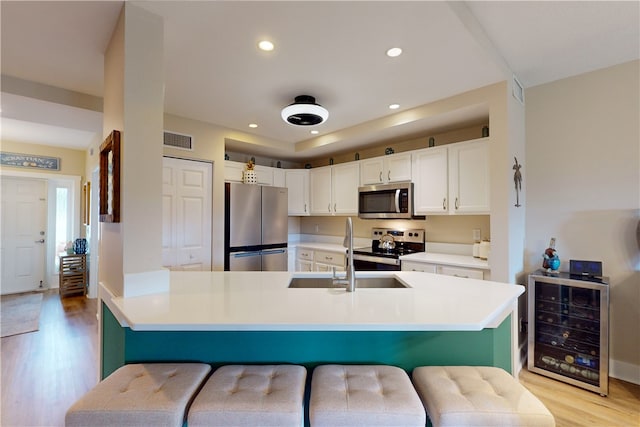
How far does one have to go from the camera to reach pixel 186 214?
3.39 meters

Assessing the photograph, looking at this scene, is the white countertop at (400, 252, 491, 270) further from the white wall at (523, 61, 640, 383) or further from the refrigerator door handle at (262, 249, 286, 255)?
the refrigerator door handle at (262, 249, 286, 255)

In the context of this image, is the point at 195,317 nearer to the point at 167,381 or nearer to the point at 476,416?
the point at 167,381

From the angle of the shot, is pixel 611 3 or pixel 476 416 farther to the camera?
pixel 611 3

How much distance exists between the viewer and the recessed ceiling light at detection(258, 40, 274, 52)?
1.94m

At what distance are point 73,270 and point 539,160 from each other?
694 centimetres

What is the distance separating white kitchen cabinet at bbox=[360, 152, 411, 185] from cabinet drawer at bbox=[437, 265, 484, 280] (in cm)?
114

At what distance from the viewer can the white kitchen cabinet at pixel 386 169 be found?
3.57 meters

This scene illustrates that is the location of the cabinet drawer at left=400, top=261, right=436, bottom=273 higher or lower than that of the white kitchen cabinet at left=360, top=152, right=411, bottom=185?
lower

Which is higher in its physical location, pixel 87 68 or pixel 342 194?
pixel 87 68

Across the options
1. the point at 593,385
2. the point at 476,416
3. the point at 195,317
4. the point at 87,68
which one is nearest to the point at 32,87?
the point at 87,68

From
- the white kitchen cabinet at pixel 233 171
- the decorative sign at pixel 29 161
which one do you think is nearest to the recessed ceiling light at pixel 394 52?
the white kitchen cabinet at pixel 233 171

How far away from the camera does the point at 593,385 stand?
2.30 meters

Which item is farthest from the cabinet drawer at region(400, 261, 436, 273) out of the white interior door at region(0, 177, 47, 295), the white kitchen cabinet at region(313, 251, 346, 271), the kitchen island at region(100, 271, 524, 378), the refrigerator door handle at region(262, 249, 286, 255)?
the white interior door at region(0, 177, 47, 295)

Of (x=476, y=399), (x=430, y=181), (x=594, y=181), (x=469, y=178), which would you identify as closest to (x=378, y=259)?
(x=430, y=181)
